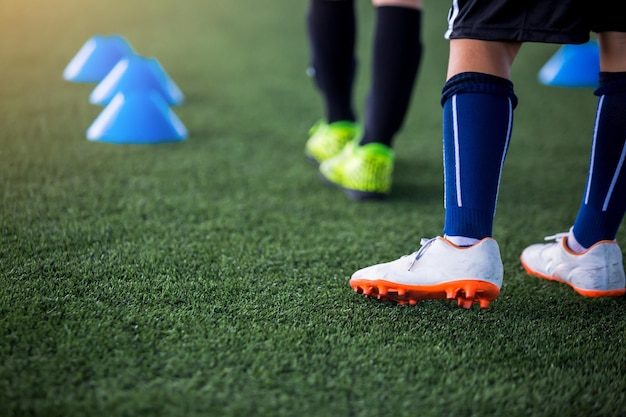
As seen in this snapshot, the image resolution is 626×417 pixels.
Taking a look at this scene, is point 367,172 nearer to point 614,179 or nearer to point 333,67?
point 333,67

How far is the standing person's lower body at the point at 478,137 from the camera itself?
1144mm

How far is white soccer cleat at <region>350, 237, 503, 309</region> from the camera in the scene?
1147 millimetres

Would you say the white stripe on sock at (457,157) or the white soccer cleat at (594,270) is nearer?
the white stripe on sock at (457,157)

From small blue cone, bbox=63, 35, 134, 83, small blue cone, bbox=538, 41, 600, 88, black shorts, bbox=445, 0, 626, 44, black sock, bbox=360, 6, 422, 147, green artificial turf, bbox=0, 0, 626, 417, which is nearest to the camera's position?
green artificial turf, bbox=0, 0, 626, 417

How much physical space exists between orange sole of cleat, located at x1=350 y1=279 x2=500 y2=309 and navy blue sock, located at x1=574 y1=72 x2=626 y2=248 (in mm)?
283

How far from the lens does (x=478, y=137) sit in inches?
46.3

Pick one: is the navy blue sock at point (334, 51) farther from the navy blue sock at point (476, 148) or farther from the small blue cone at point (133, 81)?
the navy blue sock at point (476, 148)

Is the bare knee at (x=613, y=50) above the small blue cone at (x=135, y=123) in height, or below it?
above

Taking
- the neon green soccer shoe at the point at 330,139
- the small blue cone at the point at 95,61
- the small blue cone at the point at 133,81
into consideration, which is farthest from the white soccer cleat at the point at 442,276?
the small blue cone at the point at 95,61

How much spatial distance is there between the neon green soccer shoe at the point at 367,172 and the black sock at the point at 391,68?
0.03 m

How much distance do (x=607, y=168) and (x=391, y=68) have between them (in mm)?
720

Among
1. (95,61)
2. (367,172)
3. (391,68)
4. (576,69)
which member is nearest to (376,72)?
(391,68)

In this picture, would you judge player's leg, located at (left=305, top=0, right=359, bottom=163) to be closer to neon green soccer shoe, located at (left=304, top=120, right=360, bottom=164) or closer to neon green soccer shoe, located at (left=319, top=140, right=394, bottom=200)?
neon green soccer shoe, located at (left=304, top=120, right=360, bottom=164)

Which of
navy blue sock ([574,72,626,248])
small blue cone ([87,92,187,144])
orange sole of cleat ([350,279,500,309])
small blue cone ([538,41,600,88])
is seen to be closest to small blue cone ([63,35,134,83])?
small blue cone ([87,92,187,144])
